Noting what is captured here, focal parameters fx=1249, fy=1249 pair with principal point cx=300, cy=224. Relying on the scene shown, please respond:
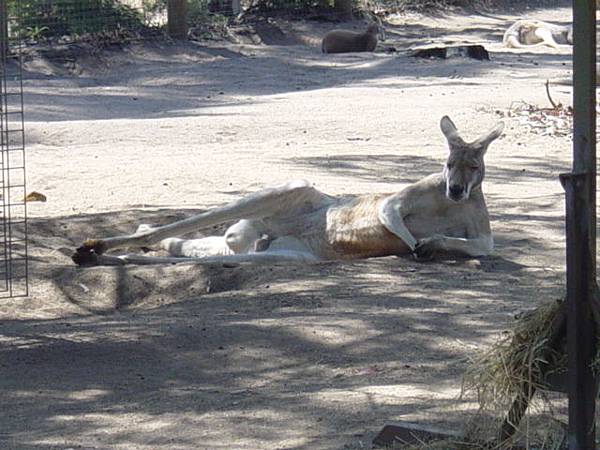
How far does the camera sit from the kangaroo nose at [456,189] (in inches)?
286

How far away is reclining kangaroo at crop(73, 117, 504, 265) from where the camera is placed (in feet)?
24.1

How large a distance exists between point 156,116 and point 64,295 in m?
7.71

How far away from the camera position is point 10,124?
13.3 meters

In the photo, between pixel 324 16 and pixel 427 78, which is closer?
pixel 427 78

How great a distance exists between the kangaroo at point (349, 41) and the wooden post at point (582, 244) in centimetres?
1723

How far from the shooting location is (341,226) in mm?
7832

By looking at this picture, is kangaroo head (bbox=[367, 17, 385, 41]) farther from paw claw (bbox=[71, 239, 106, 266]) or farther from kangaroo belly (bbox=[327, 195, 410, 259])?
paw claw (bbox=[71, 239, 106, 266])

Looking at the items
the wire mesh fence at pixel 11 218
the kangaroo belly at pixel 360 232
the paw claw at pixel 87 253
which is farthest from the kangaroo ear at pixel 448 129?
the wire mesh fence at pixel 11 218

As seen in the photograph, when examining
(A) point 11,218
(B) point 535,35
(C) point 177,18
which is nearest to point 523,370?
(A) point 11,218

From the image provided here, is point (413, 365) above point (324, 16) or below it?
below

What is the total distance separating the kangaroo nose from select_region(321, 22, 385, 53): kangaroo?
13592 mm

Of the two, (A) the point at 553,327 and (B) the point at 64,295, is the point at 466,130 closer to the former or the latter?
(B) the point at 64,295

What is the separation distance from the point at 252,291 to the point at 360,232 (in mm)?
1188

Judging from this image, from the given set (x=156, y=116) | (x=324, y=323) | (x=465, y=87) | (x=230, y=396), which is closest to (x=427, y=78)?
(x=465, y=87)
